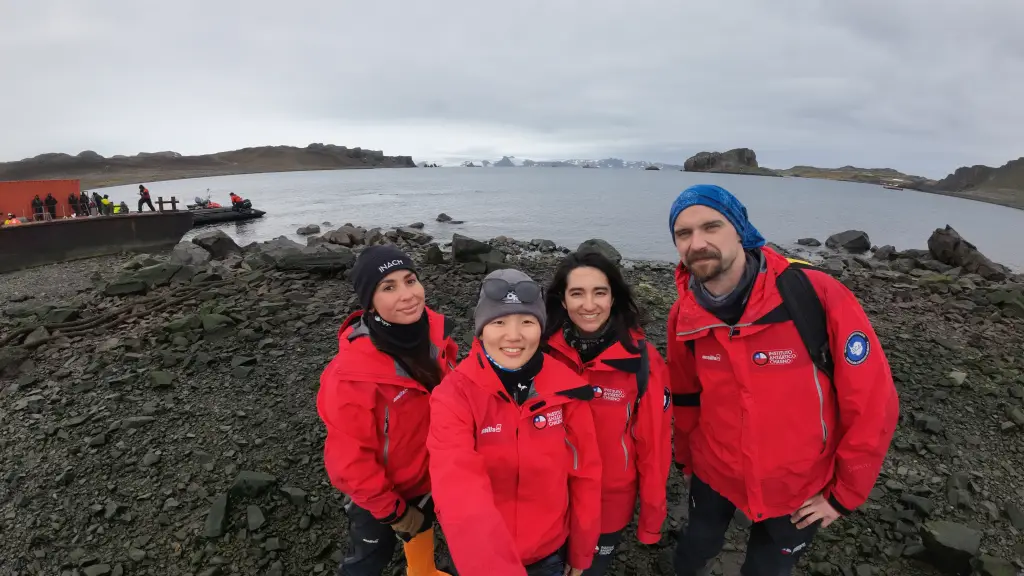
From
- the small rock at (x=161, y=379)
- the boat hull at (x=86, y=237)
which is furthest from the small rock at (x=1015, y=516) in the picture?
the boat hull at (x=86, y=237)

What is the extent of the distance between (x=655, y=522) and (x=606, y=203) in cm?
6157

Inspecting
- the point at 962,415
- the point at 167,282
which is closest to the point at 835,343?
the point at 962,415

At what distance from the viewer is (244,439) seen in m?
6.07

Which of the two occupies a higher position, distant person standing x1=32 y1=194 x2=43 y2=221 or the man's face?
the man's face

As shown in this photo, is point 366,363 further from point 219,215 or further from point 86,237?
point 219,215

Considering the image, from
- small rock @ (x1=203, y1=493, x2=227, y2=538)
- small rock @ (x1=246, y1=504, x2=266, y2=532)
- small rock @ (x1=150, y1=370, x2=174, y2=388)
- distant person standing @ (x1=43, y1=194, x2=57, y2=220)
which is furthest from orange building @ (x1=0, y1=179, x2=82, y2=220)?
small rock @ (x1=246, y1=504, x2=266, y2=532)

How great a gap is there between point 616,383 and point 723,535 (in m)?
1.69

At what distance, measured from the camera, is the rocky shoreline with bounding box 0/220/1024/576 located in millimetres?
4496

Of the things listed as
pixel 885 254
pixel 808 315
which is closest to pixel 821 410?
pixel 808 315

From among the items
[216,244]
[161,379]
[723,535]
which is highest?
[216,244]

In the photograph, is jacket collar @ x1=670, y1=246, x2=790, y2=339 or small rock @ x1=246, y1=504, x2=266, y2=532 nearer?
jacket collar @ x1=670, y1=246, x2=790, y2=339

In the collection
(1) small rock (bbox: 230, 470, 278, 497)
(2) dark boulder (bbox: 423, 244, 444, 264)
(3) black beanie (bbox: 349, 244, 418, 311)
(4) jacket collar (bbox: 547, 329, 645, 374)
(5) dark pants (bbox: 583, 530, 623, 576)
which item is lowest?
(1) small rock (bbox: 230, 470, 278, 497)

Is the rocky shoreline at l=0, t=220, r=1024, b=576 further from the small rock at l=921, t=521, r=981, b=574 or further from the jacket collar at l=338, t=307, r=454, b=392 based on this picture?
the jacket collar at l=338, t=307, r=454, b=392

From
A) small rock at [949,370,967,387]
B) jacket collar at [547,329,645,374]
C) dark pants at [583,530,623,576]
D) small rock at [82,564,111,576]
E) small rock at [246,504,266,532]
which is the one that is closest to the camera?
jacket collar at [547,329,645,374]
